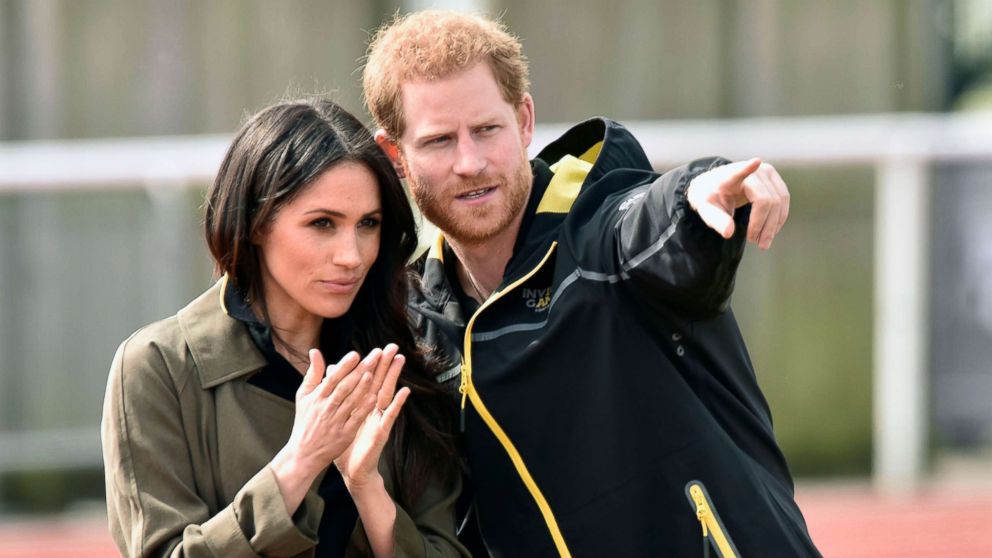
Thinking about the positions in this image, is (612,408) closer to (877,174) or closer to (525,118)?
(525,118)

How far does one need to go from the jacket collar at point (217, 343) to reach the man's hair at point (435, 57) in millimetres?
550

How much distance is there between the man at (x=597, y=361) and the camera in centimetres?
296

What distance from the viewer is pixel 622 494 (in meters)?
3.00

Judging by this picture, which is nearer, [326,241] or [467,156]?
[326,241]

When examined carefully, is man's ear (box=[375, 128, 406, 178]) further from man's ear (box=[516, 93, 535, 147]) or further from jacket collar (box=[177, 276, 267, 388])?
jacket collar (box=[177, 276, 267, 388])

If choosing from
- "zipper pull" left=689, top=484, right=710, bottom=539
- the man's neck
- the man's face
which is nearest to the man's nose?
the man's face

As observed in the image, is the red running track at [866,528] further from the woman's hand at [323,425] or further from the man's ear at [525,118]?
the woman's hand at [323,425]

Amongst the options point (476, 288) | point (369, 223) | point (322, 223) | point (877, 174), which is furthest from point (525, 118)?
point (877, 174)

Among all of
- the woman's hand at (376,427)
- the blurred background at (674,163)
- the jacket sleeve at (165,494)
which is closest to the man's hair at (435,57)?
the woman's hand at (376,427)

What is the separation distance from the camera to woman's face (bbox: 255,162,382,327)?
2975 millimetres

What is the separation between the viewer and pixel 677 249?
2801 millimetres

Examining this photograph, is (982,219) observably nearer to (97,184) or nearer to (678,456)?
(97,184)

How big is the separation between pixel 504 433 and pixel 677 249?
20.5 inches

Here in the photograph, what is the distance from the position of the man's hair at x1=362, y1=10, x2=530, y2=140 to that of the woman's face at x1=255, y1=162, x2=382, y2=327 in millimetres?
337
